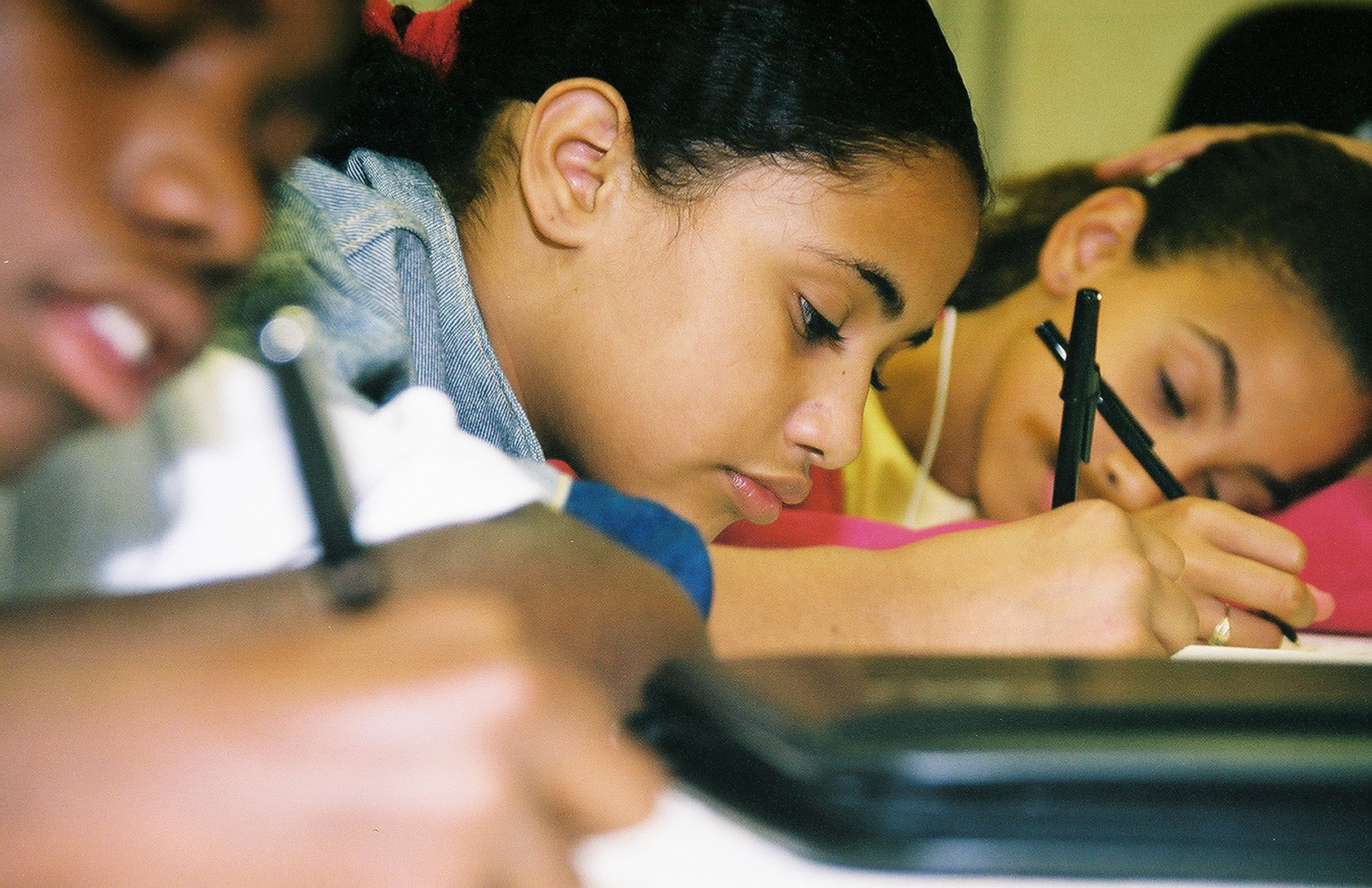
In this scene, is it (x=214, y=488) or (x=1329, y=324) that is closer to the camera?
(x=214, y=488)

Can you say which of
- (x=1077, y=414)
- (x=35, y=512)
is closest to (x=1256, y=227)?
(x=1077, y=414)

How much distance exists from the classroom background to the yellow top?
284 millimetres

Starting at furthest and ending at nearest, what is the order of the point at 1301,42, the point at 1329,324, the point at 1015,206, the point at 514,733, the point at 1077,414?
the point at 1301,42 → the point at 1015,206 → the point at 1329,324 → the point at 1077,414 → the point at 514,733

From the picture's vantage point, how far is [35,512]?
260 millimetres

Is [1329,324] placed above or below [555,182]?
below

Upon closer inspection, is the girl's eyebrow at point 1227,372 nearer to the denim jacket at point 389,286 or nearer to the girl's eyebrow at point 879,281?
the girl's eyebrow at point 879,281

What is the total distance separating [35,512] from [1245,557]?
1.74 ft

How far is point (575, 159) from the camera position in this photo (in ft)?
1.51

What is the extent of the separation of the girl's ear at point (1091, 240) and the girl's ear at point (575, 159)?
417 mm

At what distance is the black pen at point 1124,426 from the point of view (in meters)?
0.44

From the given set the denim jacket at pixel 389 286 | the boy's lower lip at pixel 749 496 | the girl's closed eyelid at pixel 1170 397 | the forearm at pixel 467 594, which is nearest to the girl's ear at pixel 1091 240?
the girl's closed eyelid at pixel 1170 397

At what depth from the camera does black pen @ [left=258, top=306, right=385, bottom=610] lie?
0.16 metres

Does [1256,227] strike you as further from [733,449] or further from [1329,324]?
[733,449]

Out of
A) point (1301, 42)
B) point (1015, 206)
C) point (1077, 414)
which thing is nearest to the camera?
point (1077, 414)
